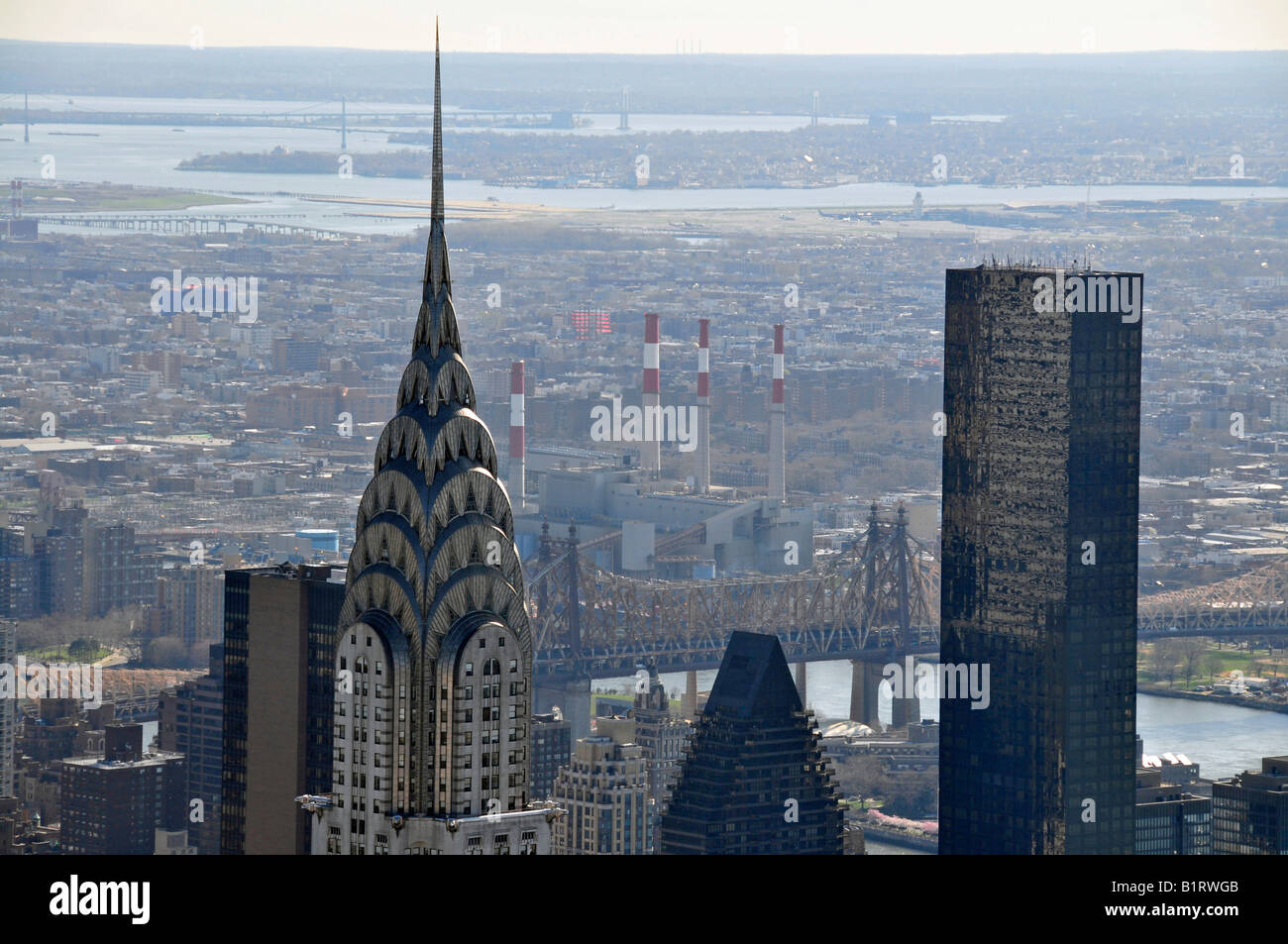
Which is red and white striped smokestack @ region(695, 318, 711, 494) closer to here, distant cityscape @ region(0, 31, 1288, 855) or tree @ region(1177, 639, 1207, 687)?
distant cityscape @ region(0, 31, 1288, 855)

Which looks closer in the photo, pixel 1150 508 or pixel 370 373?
pixel 1150 508

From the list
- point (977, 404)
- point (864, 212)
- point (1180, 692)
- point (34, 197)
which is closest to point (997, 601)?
point (977, 404)

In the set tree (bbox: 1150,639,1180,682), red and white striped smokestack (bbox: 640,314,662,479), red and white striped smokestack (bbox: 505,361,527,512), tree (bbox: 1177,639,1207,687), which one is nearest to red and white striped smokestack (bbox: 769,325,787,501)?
red and white striped smokestack (bbox: 640,314,662,479)

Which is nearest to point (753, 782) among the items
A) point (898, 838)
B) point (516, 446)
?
point (898, 838)

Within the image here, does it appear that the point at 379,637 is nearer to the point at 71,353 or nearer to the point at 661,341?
the point at 71,353

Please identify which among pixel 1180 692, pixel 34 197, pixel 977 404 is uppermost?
pixel 34 197
